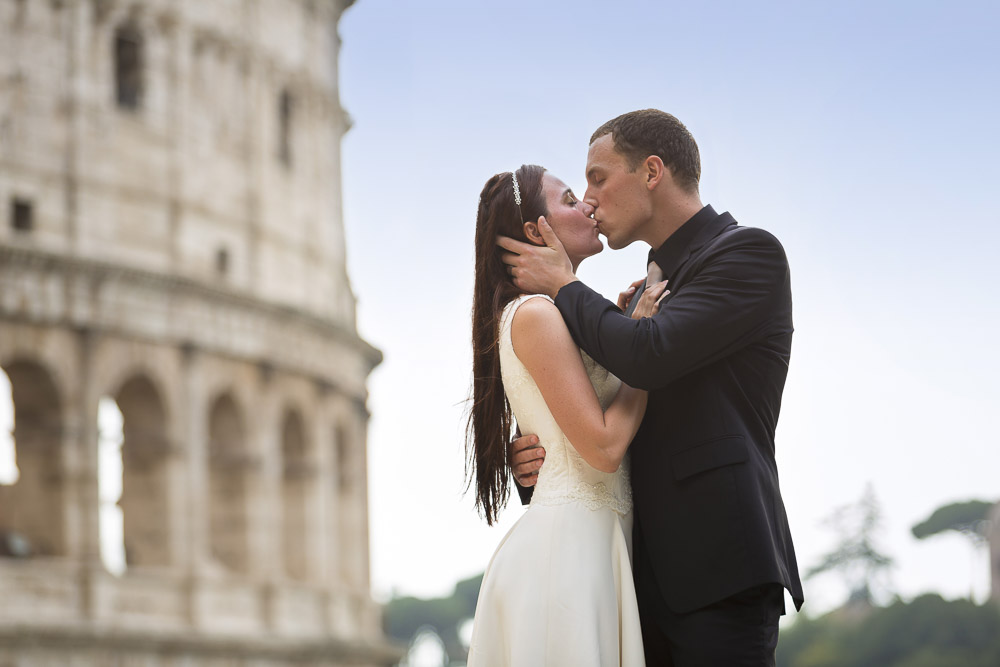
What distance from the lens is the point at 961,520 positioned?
74.4 meters

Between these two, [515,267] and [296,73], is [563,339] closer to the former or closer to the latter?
[515,267]

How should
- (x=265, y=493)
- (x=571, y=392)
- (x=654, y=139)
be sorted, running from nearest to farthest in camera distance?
(x=571, y=392) < (x=654, y=139) < (x=265, y=493)

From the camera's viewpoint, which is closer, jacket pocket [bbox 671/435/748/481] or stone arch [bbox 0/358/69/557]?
jacket pocket [bbox 671/435/748/481]

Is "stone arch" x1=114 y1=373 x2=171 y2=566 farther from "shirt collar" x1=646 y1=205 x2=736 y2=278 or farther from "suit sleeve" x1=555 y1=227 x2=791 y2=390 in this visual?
"suit sleeve" x1=555 y1=227 x2=791 y2=390

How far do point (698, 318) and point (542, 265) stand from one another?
1.67ft

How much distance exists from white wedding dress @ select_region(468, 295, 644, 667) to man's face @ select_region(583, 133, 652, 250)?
0.31 metres

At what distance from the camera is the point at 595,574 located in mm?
4234

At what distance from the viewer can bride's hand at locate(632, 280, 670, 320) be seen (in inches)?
169

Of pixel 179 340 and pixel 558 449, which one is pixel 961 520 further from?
pixel 558 449

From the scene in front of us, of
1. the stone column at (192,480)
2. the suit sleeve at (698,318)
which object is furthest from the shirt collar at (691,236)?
the stone column at (192,480)

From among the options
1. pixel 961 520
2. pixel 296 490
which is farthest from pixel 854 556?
pixel 296 490

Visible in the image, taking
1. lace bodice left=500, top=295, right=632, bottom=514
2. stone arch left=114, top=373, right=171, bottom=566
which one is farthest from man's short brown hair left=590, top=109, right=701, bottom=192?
stone arch left=114, top=373, right=171, bottom=566

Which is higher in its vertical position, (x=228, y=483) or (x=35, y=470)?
(x=228, y=483)

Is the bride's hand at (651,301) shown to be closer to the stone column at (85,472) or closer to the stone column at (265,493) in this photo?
the stone column at (85,472)
